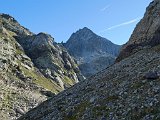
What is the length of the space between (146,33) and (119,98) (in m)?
37.1

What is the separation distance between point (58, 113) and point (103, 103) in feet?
26.5

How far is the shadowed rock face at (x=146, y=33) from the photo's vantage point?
222 ft

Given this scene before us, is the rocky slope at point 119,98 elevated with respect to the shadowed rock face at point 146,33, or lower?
lower

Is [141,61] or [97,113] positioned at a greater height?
[141,61]

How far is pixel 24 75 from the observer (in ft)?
623

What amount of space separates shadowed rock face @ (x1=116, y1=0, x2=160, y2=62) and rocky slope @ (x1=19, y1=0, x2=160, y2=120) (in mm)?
13119

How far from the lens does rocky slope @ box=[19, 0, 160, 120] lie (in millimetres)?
33156

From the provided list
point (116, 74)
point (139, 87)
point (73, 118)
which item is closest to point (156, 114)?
point (139, 87)

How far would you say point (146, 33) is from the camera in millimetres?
72438

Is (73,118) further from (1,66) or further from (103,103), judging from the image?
(1,66)

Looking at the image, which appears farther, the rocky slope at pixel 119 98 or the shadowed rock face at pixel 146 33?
the shadowed rock face at pixel 146 33

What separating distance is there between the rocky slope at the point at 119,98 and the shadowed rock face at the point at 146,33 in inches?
516

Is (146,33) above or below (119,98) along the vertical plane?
above

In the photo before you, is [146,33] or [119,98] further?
[146,33]
